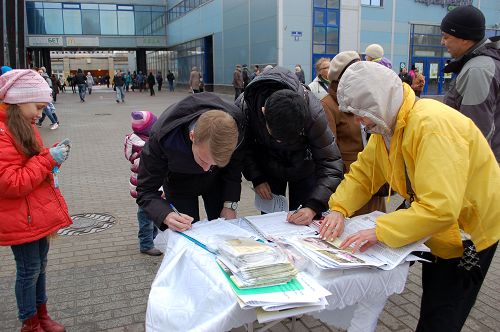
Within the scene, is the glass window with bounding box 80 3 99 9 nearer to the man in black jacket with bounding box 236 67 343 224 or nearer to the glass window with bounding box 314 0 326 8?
the glass window with bounding box 314 0 326 8

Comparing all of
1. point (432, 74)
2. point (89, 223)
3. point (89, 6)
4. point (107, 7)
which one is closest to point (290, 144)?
point (89, 223)

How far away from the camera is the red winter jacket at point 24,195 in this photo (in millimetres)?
2486

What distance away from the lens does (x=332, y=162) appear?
2.65m

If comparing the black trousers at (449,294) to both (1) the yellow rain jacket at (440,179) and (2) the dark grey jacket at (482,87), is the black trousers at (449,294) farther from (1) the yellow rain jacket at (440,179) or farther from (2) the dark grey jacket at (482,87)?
(2) the dark grey jacket at (482,87)

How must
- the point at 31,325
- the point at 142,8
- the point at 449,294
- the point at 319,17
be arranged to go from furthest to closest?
the point at 142,8, the point at 319,17, the point at 31,325, the point at 449,294

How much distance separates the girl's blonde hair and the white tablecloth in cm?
126

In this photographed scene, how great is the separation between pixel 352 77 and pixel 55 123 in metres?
13.6

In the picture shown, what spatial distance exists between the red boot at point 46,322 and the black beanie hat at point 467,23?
Answer: 132 inches

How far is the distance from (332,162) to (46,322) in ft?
6.97

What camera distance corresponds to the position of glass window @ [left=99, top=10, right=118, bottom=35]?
39219mm

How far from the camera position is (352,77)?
1744 mm

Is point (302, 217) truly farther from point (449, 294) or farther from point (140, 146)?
point (140, 146)

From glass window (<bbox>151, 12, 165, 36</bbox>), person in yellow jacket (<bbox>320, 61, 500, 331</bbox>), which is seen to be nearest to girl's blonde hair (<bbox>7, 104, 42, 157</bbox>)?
person in yellow jacket (<bbox>320, 61, 500, 331</bbox>)

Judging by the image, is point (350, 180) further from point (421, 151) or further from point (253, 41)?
point (253, 41)
